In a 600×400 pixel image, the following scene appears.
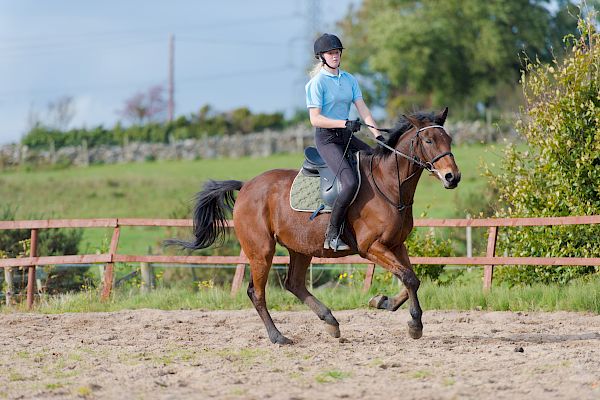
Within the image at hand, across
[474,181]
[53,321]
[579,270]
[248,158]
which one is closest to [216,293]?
[53,321]

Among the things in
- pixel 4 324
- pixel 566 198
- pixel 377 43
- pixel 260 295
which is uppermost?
pixel 377 43

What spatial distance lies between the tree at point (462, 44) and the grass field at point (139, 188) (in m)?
10.2

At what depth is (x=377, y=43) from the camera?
5078cm

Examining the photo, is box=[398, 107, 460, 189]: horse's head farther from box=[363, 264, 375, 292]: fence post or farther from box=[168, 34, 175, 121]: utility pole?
box=[168, 34, 175, 121]: utility pole

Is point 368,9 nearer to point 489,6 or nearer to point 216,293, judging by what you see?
point 489,6

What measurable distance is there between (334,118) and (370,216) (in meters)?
1.02

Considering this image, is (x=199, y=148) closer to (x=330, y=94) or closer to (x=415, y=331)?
(x=330, y=94)

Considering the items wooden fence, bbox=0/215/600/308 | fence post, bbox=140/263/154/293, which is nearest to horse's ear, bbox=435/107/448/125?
wooden fence, bbox=0/215/600/308

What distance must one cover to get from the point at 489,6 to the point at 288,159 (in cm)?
1724

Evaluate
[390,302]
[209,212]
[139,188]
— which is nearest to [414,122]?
[390,302]

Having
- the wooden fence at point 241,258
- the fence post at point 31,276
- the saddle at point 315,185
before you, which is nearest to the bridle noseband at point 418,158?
the saddle at point 315,185

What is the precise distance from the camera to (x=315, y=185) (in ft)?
29.8

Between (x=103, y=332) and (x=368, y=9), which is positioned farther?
(x=368, y=9)

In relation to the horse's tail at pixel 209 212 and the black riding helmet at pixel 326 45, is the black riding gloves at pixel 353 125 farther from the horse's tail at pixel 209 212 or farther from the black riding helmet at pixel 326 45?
the horse's tail at pixel 209 212
